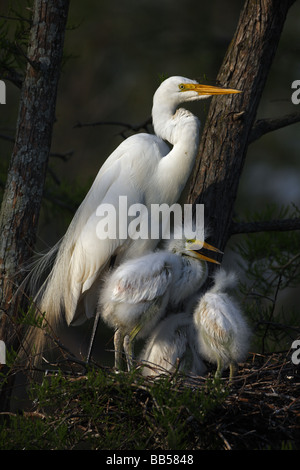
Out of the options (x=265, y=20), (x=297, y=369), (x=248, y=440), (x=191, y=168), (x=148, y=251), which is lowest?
(x=248, y=440)

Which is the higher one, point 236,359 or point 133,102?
point 133,102

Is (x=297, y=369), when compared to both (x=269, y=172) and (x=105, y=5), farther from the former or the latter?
(x=105, y=5)

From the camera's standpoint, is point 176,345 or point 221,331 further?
point 176,345

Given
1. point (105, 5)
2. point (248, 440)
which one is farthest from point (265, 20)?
point (105, 5)

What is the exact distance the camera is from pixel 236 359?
2.20m

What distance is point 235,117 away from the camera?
266cm

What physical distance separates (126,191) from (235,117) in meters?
0.56

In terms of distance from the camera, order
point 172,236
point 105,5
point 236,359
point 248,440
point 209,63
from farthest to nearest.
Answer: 1. point 105,5
2. point 209,63
3. point 172,236
4. point 236,359
5. point 248,440

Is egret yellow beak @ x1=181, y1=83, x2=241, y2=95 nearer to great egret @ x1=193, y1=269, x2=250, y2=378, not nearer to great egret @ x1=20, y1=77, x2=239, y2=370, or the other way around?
great egret @ x1=20, y1=77, x2=239, y2=370

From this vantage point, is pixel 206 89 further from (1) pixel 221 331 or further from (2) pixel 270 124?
(1) pixel 221 331

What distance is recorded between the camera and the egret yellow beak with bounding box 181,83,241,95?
2.53m

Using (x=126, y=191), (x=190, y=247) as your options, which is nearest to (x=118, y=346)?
(x=190, y=247)

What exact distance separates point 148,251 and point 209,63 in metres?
3.11

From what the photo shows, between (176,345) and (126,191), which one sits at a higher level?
(126,191)
